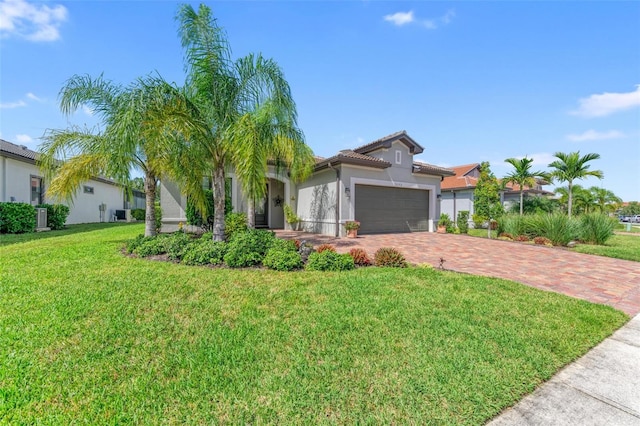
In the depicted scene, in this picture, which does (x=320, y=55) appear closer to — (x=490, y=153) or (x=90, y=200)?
(x=490, y=153)

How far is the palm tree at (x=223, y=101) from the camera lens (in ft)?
23.2

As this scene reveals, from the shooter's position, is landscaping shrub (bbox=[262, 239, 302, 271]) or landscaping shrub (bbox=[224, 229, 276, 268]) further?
landscaping shrub (bbox=[224, 229, 276, 268])

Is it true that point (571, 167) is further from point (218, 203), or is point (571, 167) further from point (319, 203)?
point (218, 203)

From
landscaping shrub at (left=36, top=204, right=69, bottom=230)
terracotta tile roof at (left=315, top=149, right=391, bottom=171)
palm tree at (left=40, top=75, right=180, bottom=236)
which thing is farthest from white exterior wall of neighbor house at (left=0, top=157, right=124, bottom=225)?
terracotta tile roof at (left=315, top=149, right=391, bottom=171)

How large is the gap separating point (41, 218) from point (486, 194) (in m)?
26.7

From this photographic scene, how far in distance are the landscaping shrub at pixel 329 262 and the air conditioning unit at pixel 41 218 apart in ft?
52.6

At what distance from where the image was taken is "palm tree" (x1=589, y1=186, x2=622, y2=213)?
2877 cm

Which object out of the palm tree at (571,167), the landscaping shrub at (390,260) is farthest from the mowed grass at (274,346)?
the palm tree at (571,167)

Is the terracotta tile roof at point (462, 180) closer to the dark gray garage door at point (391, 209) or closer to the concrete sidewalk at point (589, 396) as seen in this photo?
the dark gray garage door at point (391, 209)

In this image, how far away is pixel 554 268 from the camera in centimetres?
727

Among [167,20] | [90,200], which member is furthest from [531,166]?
[90,200]

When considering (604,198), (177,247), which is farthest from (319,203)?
(604,198)

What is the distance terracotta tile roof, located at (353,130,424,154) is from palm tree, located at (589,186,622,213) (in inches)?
1089

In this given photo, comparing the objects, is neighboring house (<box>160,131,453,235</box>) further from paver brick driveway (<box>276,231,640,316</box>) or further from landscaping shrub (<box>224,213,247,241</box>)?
paver brick driveway (<box>276,231,640,316</box>)
